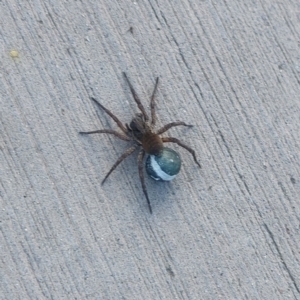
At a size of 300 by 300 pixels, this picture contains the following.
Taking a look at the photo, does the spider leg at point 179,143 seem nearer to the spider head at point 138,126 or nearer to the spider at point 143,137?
the spider at point 143,137

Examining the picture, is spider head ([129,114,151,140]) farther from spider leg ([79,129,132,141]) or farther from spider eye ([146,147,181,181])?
spider eye ([146,147,181,181])

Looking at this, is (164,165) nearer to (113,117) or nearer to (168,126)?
(168,126)

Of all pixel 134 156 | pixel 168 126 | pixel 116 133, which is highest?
pixel 168 126

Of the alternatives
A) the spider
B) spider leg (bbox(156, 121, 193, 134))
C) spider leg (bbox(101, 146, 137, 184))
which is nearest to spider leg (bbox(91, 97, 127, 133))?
the spider

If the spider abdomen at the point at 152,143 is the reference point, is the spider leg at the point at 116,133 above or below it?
below

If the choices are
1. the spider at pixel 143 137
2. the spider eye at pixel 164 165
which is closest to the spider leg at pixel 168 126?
the spider at pixel 143 137

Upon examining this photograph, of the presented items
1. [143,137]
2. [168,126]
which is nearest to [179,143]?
[168,126]

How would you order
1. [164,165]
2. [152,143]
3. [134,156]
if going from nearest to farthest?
1. [164,165]
2. [152,143]
3. [134,156]

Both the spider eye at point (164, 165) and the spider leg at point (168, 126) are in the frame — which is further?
the spider leg at point (168, 126)
